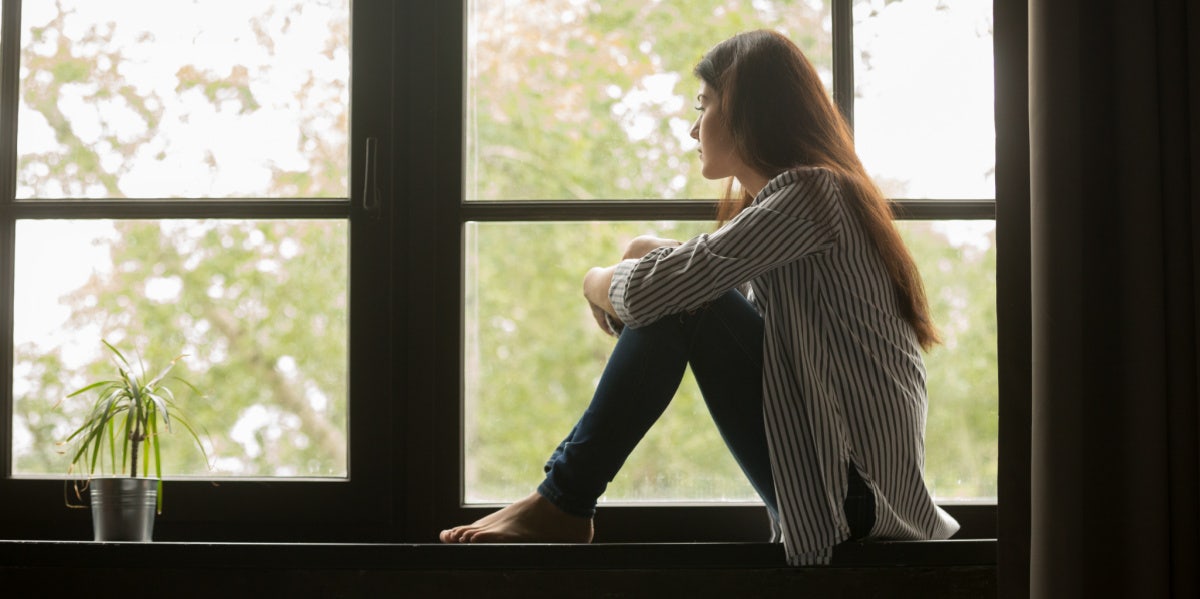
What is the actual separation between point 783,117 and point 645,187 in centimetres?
33

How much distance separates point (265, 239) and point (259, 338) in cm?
16

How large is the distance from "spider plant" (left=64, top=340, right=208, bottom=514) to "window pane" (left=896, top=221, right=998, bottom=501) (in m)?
1.14

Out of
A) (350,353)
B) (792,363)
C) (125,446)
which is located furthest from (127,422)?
(792,363)

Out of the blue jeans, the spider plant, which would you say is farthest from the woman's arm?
the spider plant

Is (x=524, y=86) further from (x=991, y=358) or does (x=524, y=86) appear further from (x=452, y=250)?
(x=991, y=358)

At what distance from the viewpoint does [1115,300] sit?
1112 mm

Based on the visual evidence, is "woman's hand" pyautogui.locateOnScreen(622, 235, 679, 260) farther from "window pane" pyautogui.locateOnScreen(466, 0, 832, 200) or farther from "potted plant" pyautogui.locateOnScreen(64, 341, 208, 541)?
"potted plant" pyautogui.locateOnScreen(64, 341, 208, 541)

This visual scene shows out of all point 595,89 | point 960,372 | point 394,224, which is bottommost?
point 960,372

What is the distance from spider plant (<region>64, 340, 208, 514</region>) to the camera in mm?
1672

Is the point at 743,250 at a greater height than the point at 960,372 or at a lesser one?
greater

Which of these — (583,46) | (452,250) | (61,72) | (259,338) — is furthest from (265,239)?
(583,46)

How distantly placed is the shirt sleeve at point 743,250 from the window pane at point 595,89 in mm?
417

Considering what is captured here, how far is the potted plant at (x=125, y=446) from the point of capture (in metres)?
1.60

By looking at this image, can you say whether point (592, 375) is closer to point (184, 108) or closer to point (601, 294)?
point (601, 294)
